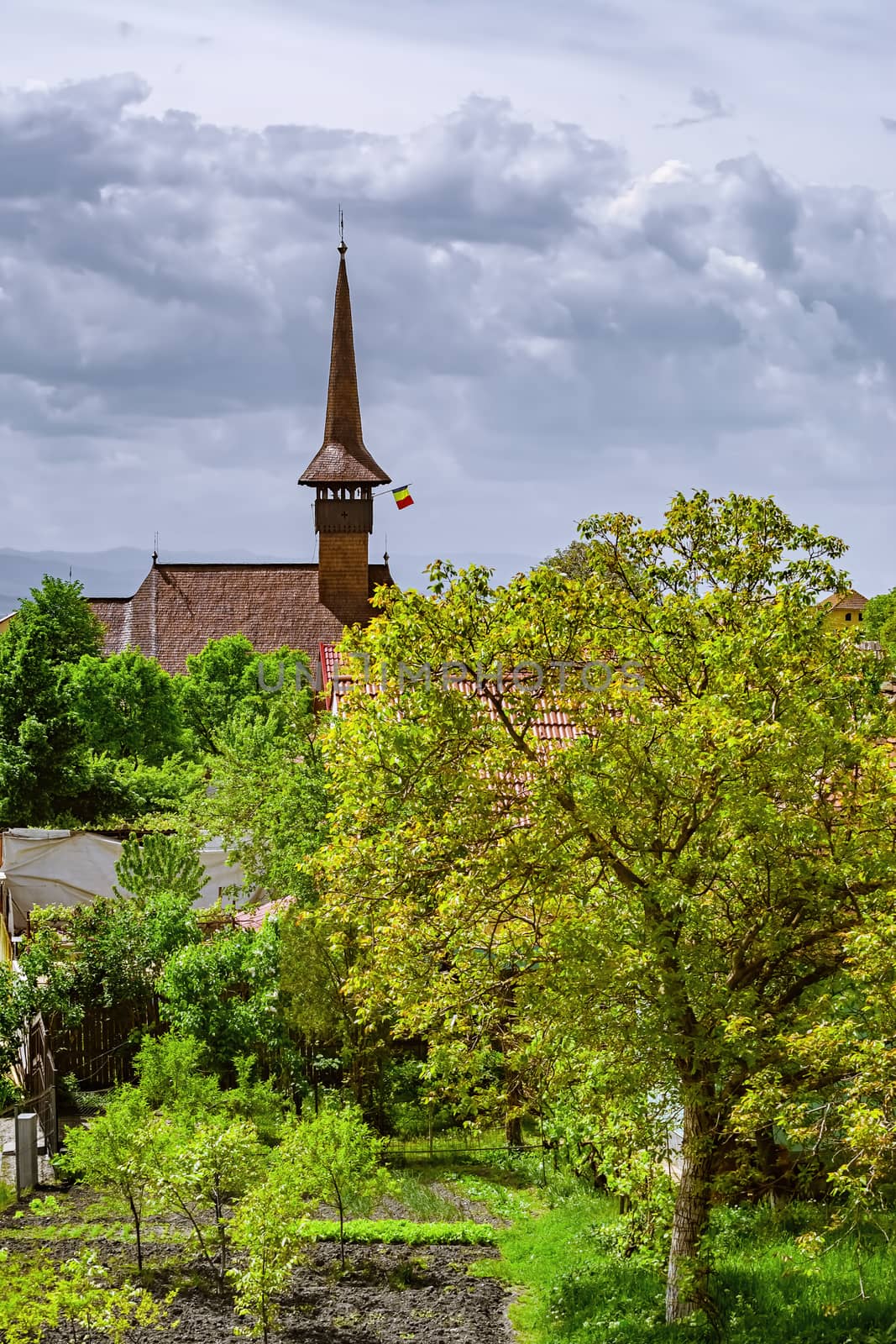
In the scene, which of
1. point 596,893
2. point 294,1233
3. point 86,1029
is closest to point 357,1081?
point 86,1029

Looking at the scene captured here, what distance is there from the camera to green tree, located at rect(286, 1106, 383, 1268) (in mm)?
11516

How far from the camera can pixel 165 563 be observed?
66562 millimetres

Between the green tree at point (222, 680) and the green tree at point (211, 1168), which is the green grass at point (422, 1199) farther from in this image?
the green tree at point (222, 680)

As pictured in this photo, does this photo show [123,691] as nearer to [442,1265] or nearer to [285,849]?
[285,849]

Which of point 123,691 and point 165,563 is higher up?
point 165,563

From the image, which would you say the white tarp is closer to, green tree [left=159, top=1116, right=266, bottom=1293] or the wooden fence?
the wooden fence

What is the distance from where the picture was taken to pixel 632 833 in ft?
30.9

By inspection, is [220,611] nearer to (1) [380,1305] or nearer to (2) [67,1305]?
(1) [380,1305]

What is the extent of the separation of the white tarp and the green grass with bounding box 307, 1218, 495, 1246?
1169 centimetres

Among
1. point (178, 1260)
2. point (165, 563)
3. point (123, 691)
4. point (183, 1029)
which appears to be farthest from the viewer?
point (165, 563)

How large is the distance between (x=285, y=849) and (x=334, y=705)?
2962 millimetres

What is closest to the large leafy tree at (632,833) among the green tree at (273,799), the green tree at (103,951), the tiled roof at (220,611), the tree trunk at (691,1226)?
the tree trunk at (691,1226)

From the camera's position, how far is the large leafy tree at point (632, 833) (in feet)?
29.1

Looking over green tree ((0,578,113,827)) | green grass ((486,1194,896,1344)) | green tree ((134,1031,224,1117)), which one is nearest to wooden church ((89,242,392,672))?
green tree ((0,578,113,827))
